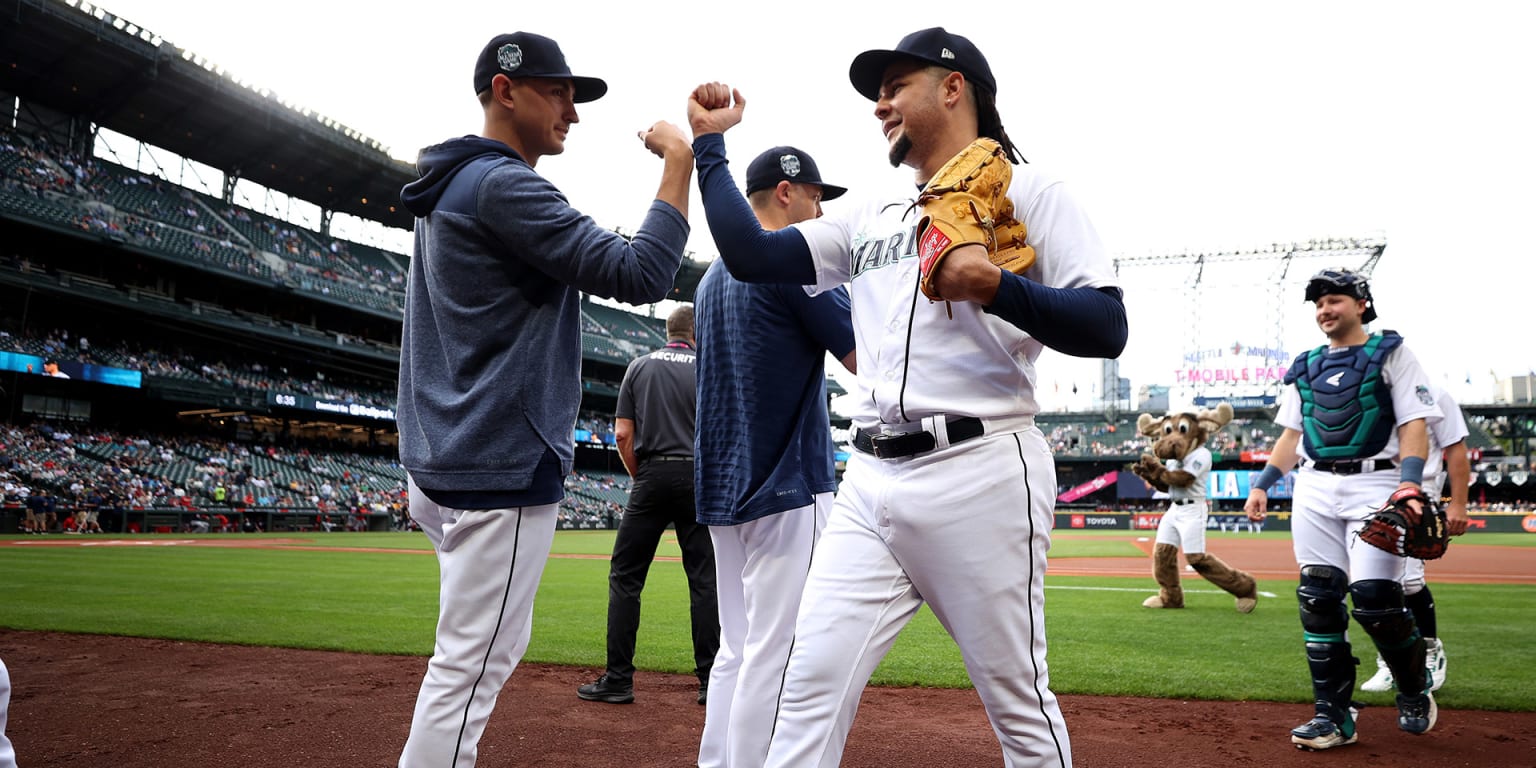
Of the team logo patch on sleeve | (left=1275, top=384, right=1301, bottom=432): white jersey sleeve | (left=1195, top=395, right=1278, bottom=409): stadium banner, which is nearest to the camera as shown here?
the team logo patch on sleeve

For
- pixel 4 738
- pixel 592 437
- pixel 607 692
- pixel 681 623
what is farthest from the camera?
pixel 592 437

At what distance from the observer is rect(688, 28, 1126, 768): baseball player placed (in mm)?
2078

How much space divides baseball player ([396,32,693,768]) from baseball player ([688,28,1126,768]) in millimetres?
617

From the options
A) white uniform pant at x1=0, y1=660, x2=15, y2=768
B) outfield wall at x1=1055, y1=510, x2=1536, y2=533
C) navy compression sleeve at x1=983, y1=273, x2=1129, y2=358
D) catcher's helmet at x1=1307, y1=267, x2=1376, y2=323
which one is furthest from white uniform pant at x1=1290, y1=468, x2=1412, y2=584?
outfield wall at x1=1055, y1=510, x2=1536, y2=533

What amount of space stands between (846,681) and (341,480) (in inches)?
1538

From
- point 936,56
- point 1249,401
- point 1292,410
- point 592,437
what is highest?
point 1249,401

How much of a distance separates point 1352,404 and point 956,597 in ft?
11.2

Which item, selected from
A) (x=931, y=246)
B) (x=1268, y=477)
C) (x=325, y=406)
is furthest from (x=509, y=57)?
(x=325, y=406)

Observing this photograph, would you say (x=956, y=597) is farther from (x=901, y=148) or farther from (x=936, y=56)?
(x=936, y=56)

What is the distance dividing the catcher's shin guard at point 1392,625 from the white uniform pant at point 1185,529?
5.25 metres

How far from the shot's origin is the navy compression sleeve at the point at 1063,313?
2.02 meters

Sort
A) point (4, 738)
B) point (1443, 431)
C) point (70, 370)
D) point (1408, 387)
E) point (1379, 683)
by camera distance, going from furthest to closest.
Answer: point (70, 370), point (1379, 683), point (1443, 431), point (1408, 387), point (4, 738)

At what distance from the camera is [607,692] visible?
499 centimetres

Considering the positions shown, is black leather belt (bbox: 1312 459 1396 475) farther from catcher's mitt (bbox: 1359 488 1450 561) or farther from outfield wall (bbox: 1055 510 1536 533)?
outfield wall (bbox: 1055 510 1536 533)
